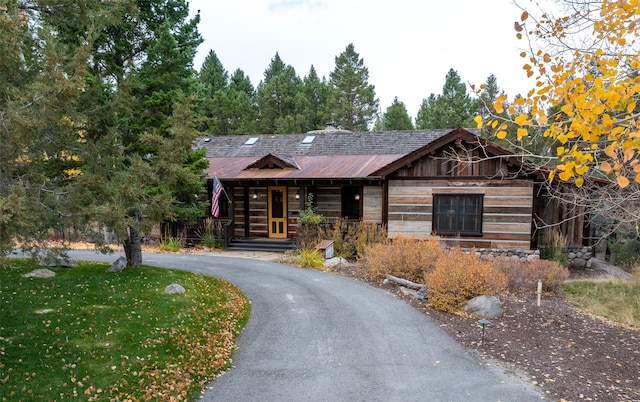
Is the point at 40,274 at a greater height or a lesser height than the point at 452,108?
lesser

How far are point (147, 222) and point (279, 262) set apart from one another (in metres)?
6.40

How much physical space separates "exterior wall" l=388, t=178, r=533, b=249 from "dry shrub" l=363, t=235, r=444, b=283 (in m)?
3.24

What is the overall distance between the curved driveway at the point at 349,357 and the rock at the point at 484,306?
1.13 metres

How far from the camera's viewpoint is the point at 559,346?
7.14 m

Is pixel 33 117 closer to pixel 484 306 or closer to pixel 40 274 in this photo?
pixel 40 274

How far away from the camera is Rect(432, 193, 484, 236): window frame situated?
15.0 metres

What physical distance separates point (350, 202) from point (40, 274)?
1204cm

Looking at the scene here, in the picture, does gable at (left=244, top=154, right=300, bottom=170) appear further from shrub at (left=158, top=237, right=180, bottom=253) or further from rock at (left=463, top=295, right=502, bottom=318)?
rock at (left=463, top=295, right=502, bottom=318)

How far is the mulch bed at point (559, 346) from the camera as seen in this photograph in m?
5.68

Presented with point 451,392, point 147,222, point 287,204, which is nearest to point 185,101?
point 147,222

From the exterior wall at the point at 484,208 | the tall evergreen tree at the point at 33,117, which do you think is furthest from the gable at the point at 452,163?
the tall evergreen tree at the point at 33,117

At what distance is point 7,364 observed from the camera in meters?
5.45

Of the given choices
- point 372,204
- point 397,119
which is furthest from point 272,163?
point 397,119

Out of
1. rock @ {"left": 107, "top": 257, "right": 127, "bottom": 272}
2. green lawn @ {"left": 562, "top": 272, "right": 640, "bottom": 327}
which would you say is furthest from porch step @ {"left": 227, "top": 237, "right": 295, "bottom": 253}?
green lawn @ {"left": 562, "top": 272, "right": 640, "bottom": 327}
